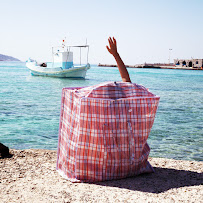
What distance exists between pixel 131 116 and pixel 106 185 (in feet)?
2.32

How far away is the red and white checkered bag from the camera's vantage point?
260 centimetres

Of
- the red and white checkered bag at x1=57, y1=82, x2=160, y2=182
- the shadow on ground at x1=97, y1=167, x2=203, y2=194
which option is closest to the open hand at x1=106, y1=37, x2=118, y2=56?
the red and white checkered bag at x1=57, y1=82, x2=160, y2=182

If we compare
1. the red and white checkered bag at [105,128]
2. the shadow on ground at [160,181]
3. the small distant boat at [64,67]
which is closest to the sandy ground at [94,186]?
the shadow on ground at [160,181]

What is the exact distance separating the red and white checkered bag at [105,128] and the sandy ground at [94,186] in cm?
15

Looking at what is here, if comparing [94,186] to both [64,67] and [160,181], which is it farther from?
[64,67]

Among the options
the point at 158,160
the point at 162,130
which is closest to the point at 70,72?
the point at 162,130

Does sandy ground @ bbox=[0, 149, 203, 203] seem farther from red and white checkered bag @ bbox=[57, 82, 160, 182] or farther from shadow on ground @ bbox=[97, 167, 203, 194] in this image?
red and white checkered bag @ bbox=[57, 82, 160, 182]

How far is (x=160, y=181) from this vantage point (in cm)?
291

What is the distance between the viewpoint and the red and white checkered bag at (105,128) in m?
2.60

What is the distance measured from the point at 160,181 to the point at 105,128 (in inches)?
33.6

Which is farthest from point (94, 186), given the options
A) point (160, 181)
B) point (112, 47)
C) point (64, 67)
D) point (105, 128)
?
point (64, 67)

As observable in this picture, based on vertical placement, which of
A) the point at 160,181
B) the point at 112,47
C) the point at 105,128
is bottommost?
the point at 160,181

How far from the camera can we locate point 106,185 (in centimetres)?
274

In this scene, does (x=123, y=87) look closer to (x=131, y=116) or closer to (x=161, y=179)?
(x=131, y=116)
